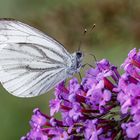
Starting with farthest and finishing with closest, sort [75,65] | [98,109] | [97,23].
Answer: [97,23] → [75,65] → [98,109]

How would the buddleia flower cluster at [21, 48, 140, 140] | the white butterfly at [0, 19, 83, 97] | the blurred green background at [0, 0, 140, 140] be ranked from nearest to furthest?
the buddleia flower cluster at [21, 48, 140, 140] → the white butterfly at [0, 19, 83, 97] → the blurred green background at [0, 0, 140, 140]

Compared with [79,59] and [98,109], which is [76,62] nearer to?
[79,59]

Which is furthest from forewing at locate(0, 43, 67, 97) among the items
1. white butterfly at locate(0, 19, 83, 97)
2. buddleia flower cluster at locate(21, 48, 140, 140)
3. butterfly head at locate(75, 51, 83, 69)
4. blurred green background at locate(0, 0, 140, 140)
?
blurred green background at locate(0, 0, 140, 140)

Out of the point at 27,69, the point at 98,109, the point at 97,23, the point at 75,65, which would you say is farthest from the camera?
the point at 97,23

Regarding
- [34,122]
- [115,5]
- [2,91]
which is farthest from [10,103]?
[34,122]

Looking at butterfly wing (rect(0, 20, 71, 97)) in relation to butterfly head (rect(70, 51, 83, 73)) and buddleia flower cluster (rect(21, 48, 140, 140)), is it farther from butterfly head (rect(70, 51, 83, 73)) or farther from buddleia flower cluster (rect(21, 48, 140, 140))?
buddleia flower cluster (rect(21, 48, 140, 140))

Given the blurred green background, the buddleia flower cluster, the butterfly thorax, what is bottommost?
the buddleia flower cluster

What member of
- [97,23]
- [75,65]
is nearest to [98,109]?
[75,65]

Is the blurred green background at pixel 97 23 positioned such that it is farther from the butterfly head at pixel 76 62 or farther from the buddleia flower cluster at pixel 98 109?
the buddleia flower cluster at pixel 98 109

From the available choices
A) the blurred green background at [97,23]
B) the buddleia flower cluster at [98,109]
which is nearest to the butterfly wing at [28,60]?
the buddleia flower cluster at [98,109]
